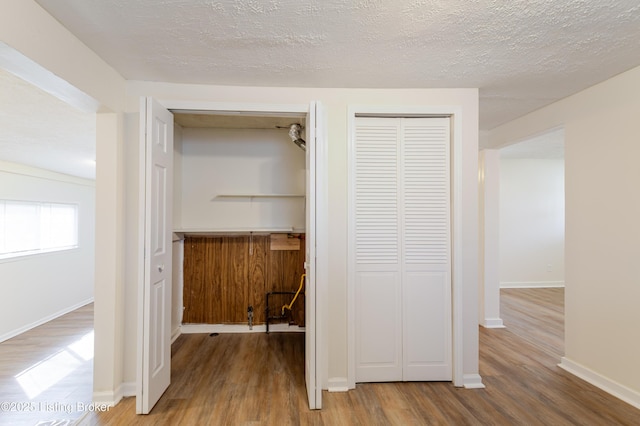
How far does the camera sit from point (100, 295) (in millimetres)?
Answer: 2115

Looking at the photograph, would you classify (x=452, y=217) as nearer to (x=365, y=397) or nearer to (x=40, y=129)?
(x=365, y=397)

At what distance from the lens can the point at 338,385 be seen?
7.52 ft

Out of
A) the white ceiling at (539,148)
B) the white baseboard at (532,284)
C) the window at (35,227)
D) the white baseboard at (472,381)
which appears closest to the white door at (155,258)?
the white baseboard at (472,381)

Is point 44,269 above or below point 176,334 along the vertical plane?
above

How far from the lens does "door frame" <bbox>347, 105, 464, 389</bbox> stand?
7.64 feet

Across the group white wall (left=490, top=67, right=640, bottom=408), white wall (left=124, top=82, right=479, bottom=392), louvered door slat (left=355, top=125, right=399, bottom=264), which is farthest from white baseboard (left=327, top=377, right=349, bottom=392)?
white wall (left=490, top=67, right=640, bottom=408)

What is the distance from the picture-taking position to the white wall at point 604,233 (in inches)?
84.0

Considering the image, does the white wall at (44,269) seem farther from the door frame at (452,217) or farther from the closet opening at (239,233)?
the door frame at (452,217)

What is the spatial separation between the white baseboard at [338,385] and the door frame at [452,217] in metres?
0.08

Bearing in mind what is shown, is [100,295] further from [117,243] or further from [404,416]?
[404,416]

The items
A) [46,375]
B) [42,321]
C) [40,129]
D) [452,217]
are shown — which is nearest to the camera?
[452,217]

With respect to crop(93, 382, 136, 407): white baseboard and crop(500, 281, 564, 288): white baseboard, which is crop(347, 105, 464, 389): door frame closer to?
crop(93, 382, 136, 407): white baseboard

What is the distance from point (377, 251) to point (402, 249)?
209mm

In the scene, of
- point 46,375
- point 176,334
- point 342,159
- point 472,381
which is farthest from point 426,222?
point 46,375
